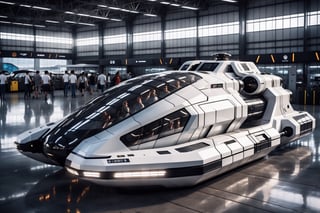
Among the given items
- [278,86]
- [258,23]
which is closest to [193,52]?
[258,23]

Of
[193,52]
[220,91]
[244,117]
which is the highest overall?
[193,52]

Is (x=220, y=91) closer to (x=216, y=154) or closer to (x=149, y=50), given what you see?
(x=216, y=154)

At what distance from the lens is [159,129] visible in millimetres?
5371

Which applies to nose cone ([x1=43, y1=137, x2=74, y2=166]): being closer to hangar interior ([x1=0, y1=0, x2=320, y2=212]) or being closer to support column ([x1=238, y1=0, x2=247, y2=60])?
hangar interior ([x1=0, y1=0, x2=320, y2=212])

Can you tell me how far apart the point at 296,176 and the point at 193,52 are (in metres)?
33.2

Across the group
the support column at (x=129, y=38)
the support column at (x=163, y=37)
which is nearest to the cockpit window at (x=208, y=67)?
the support column at (x=163, y=37)

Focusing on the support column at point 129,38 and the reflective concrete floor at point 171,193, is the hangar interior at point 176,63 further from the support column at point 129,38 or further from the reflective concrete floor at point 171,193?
the support column at point 129,38

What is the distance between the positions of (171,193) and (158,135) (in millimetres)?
878

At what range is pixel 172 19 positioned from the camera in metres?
40.3

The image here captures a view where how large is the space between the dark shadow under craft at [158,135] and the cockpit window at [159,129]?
0.01 m

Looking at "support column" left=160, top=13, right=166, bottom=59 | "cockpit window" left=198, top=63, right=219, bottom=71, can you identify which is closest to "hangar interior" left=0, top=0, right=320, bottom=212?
"support column" left=160, top=13, right=166, bottom=59

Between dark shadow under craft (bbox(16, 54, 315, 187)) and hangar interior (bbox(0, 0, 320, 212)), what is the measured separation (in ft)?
1.18

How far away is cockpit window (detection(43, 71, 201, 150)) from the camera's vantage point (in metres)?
5.23

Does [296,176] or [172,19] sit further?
[172,19]
